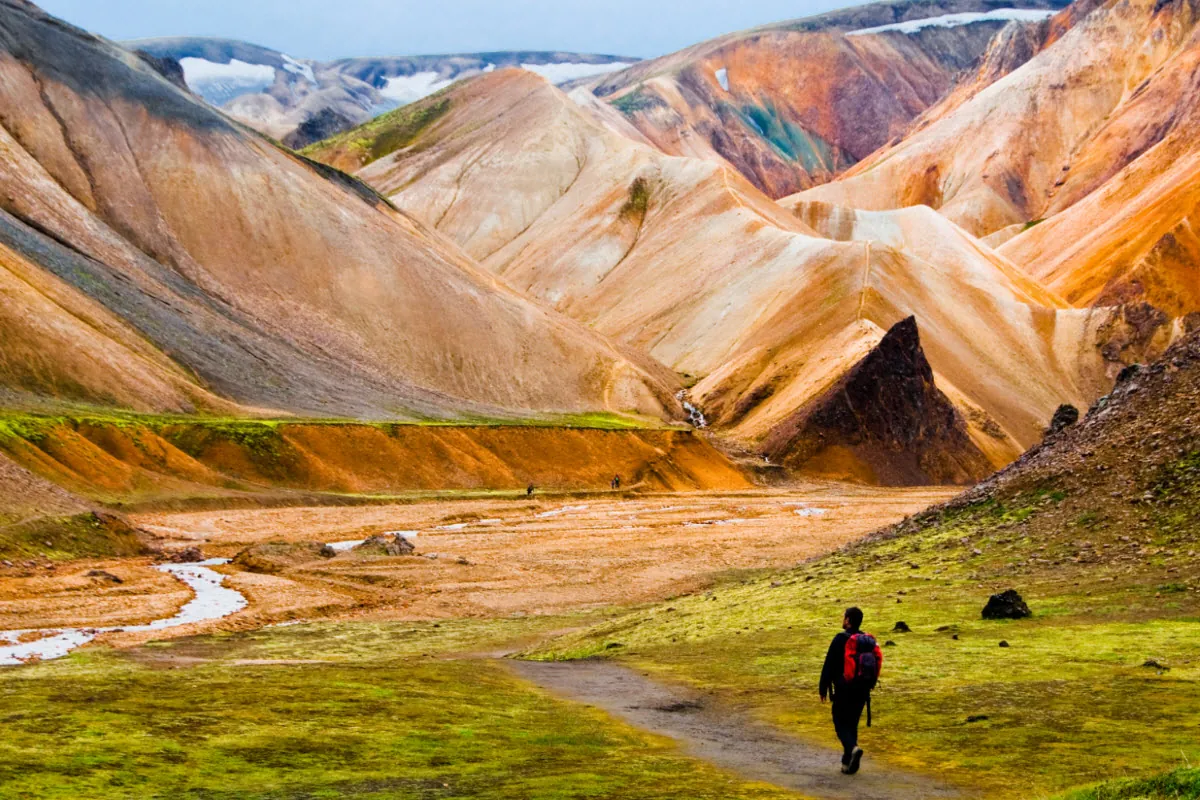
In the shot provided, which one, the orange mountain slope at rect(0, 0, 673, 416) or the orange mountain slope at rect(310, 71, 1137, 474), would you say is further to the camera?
the orange mountain slope at rect(310, 71, 1137, 474)

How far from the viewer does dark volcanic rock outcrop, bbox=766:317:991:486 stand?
117688mm

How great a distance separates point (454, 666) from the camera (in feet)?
105

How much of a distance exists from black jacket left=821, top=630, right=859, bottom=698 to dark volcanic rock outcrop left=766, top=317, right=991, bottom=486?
97794 millimetres

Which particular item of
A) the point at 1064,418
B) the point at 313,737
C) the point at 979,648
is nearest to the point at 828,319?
the point at 1064,418

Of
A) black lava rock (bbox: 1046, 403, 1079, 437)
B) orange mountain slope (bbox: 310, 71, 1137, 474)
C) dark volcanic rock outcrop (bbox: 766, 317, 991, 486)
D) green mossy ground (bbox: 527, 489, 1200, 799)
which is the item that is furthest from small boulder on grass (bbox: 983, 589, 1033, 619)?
orange mountain slope (bbox: 310, 71, 1137, 474)

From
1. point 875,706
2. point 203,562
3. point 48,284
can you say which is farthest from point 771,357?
point 875,706

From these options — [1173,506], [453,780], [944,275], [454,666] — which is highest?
[944,275]

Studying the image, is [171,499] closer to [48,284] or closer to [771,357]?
[48,284]

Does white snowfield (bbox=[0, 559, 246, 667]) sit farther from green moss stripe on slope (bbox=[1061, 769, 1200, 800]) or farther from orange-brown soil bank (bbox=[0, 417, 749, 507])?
green moss stripe on slope (bbox=[1061, 769, 1200, 800])

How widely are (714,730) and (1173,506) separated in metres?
16.2

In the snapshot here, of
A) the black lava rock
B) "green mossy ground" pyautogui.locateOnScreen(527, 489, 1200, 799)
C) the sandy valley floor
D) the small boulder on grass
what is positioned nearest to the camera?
"green mossy ground" pyautogui.locateOnScreen(527, 489, 1200, 799)

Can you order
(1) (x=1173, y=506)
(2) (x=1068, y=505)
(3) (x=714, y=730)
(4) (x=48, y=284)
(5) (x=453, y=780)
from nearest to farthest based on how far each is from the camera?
(5) (x=453, y=780) → (3) (x=714, y=730) → (1) (x=1173, y=506) → (2) (x=1068, y=505) → (4) (x=48, y=284)

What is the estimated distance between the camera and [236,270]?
131125 millimetres

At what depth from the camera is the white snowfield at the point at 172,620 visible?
34.5 metres
